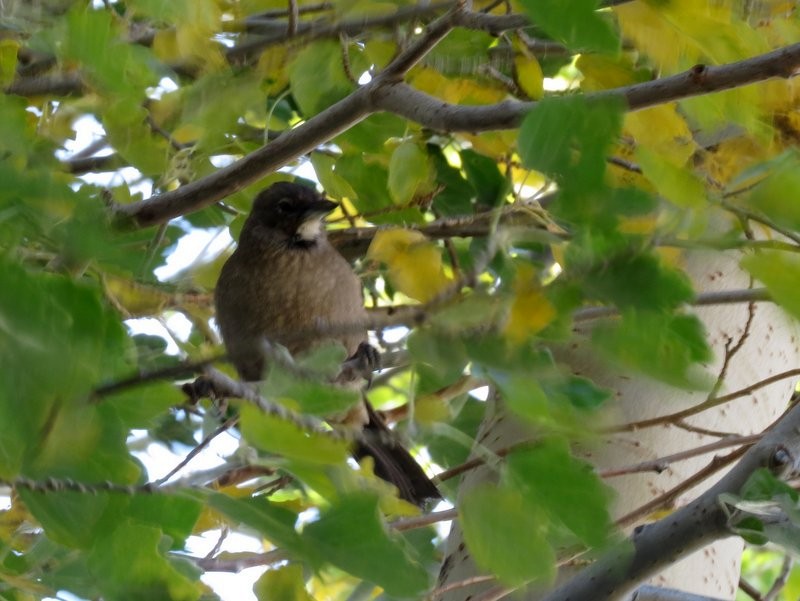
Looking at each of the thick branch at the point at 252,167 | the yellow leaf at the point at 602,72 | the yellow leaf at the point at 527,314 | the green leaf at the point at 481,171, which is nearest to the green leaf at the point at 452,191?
the green leaf at the point at 481,171

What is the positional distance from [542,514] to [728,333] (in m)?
1.15

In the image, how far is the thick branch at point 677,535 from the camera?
1.33 metres

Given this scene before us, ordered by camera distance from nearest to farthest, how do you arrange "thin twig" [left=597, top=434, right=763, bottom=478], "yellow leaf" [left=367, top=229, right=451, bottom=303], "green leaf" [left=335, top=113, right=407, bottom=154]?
"yellow leaf" [left=367, top=229, right=451, bottom=303] → "thin twig" [left=597, top=434, right=763, bottom=478] → "green leaf" [left=335, top=113, right=407, bottom=154]

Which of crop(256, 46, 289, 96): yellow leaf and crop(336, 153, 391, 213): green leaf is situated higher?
crop(256, 46, 289, 96): yellow leaf

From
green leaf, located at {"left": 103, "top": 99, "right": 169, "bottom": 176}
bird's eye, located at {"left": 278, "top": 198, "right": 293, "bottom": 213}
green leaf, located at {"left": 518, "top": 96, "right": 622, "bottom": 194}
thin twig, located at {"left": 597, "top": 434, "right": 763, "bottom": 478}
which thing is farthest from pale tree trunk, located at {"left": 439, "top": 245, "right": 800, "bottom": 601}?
bird's eye, located at {"left": 278, "top": 198, "right": 293, "bottom": 213}

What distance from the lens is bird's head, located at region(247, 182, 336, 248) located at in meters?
3.01

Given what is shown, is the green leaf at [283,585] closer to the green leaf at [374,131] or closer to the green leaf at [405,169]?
the green leaf at [405,169]

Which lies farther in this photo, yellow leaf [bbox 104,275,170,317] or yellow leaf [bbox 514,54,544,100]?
yellow leaf [bbox 514,54,544,100]

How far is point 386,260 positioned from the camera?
1535mm

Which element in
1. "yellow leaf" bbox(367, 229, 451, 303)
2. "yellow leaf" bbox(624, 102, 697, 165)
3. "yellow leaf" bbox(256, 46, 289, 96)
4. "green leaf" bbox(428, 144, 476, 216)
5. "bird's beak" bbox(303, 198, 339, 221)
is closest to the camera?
"yellow leaf" bbox(367, 229, 451, 303)

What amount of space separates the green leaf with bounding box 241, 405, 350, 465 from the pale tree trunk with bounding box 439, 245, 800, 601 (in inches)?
35.5

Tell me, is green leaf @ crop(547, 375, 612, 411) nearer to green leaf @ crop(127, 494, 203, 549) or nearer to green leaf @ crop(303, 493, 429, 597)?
green leaf @ crop(303, 493, 429, 597)

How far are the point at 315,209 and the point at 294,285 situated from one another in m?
0.24

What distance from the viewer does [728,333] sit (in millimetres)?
2104
